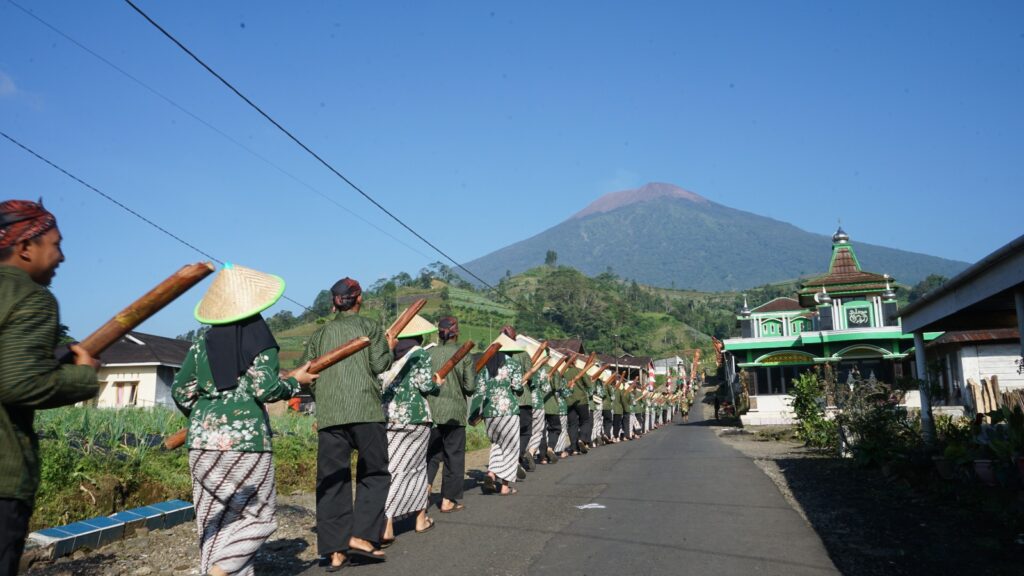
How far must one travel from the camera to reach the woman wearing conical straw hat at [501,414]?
9.49 m

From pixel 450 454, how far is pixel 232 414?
4.16 m

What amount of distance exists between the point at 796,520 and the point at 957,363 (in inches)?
818

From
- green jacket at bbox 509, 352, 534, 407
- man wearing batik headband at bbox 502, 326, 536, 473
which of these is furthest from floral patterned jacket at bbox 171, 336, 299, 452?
man wearing batik headband at bbox 502, 326, 536, 473

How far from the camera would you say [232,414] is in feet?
14.4

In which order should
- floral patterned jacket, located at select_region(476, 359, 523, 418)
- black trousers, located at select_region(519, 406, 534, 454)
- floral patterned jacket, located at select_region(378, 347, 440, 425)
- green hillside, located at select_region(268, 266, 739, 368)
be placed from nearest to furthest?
floral patterned jacket, located at select_region(378, 347, 440, 425) < floral patterned jacket, located at select_region(476, 359, 523, 418) < black trousers, located at select_region(519, 406, 534, 454) < green hillside, located at select_region(268, 266, 739, 368)

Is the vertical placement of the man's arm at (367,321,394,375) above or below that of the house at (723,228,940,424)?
below

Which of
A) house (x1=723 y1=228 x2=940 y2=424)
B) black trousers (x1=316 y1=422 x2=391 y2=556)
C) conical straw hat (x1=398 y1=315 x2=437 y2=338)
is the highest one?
house (x1=723 y1=228 x2=940 y2=424)

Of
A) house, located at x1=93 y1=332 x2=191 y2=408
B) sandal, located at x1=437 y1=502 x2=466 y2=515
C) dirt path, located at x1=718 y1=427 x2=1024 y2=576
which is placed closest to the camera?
dirt path, located at x1=718 y1=427 x2=1024 y2=576

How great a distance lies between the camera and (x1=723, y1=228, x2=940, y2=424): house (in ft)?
96.7

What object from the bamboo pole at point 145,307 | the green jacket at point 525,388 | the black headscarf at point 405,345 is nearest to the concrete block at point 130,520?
the black headscarf at point 405,345

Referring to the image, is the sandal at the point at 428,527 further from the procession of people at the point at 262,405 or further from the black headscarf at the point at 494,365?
the black headscarf at the point at 494,365

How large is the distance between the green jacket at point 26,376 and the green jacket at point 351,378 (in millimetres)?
2974

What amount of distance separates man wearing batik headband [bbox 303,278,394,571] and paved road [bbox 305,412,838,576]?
24cm

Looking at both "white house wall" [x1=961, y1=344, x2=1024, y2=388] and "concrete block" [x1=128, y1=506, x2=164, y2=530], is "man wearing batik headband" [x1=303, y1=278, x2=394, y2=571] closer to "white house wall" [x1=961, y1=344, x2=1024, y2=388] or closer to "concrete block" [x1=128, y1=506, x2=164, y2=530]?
"concrete block" [x1=128, y1=506, x2=164, y2=530]
